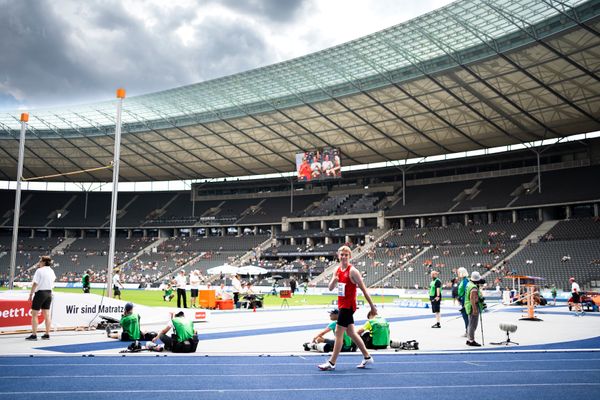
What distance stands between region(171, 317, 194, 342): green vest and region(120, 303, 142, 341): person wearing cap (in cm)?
162

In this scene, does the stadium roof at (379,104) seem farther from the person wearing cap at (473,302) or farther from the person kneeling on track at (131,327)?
the person kneeling on track at (131,327)

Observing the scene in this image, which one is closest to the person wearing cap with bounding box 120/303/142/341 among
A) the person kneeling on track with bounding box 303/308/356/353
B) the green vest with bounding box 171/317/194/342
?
the green vest with bounding box 171/317/194/342

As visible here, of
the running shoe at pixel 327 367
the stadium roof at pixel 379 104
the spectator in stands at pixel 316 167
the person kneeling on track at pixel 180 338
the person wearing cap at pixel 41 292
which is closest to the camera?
the running shoe at pixel 327 367

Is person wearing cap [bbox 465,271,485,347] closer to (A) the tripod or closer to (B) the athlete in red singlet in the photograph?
(A) the tripod

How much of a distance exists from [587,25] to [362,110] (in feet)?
67.5

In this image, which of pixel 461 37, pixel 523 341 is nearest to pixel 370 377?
pixel 523 341

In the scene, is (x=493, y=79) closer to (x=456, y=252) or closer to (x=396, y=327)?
(x=456, y=252)

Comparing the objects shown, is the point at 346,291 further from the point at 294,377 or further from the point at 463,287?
the point at 463,287

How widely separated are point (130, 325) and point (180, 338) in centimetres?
211

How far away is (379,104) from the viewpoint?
45.9 metres

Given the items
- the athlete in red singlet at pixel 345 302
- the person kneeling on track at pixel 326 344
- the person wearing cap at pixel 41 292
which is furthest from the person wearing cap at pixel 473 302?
the person wearing cap at pixel 41 292

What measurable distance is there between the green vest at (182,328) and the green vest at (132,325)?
159 centimetres

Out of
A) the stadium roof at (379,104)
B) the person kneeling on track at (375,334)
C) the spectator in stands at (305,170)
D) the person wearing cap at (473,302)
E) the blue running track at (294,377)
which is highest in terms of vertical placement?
the stadium roof at (379,104)

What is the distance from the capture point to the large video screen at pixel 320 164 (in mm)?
52438
